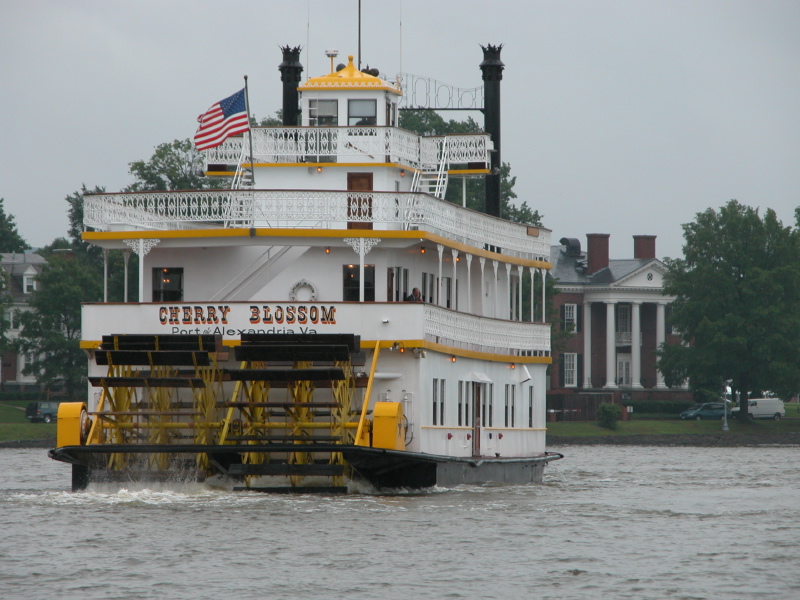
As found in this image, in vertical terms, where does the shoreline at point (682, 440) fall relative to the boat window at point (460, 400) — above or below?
below

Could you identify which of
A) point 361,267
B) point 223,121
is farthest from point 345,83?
point 361,267

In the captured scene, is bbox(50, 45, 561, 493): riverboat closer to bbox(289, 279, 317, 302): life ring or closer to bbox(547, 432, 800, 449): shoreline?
bbox(289, 279, 317, 302): life ring

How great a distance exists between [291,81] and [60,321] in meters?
30.2

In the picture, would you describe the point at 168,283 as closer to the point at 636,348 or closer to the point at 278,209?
the point at 278,209

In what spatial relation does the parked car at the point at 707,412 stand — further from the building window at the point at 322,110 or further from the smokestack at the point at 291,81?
the building window at the point at 322,110

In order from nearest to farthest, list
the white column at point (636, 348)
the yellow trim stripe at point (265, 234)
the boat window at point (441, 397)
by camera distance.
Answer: the yellow trim stripe at point (265, 234) → the boat window at point (441, 397) → the white column at point (636, 348)

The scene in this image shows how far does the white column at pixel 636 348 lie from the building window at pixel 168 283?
54.8m

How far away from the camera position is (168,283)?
26484 mm

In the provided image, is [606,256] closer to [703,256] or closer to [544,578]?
[703,256]

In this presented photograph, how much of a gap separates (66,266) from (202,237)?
37.8 m

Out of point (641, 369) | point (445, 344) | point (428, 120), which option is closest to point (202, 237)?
point (445, 344)

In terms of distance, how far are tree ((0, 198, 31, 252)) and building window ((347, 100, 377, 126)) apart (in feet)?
216

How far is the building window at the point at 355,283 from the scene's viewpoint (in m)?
25.8

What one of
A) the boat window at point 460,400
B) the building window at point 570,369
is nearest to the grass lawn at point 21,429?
the boat window at point 460,400
